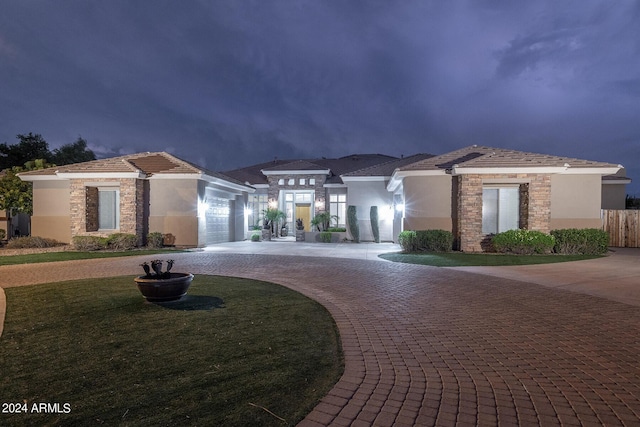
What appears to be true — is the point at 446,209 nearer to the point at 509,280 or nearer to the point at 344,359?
the point at 509,280

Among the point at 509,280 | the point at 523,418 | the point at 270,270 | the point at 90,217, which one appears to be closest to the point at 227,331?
the point at 523,418

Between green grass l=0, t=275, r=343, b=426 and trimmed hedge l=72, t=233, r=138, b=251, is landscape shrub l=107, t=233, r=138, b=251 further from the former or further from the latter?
green grass l=0, t=275, r=343, b=426

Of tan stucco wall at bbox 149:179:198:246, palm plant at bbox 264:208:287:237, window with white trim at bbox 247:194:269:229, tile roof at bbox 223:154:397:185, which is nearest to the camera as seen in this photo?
tan stucco wall at bbox 149:179:198:246

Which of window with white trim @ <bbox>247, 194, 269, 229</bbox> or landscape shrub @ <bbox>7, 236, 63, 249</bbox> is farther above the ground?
window with white trim @ <bbox>247, 194, 269, 229</bbox>

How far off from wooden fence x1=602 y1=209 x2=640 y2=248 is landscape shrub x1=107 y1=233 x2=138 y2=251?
22.0m

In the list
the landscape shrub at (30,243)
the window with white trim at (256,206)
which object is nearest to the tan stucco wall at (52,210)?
the landscape shrub at (30,243)

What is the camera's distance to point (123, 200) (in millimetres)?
16422

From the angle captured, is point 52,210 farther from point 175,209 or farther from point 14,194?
point 175,209

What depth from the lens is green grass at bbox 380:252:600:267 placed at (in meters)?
11.6

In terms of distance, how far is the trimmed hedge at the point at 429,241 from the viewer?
1485 cm

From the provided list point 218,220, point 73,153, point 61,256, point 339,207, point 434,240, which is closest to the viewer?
point 61,256

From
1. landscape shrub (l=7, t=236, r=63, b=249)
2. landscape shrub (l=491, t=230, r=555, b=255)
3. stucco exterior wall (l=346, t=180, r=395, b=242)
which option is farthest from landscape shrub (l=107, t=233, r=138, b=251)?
landscape shrub (l=491, t=230, r=555, b=255)

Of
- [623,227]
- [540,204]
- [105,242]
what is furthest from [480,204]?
[105,242]

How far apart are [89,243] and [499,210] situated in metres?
18.1
